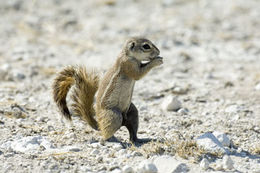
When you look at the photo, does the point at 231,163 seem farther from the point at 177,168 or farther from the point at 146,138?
the point at 146,138

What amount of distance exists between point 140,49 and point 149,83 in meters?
2.23

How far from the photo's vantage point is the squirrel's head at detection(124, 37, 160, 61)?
455cm

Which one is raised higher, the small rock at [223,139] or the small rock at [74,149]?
the small rock at [223,139]

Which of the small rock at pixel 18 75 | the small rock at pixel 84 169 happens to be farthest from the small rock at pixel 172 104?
the small rock at pixel 18 75

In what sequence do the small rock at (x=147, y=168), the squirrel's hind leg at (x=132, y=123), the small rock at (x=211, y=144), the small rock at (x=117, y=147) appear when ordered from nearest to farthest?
1. the small rock at (x=147, y=168)
2. the small rock at (x=211, y=144)
3. the small rock at (x=117, y=147)
4. the squirrel's hind leg at (x=132, y=123)

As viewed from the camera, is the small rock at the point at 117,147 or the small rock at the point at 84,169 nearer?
the small rock at the point at 84,169

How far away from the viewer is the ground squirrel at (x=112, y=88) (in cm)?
444

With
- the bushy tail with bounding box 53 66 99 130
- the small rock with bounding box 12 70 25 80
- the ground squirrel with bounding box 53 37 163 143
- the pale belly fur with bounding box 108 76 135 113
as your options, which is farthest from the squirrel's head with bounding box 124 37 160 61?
the small rock with bounding box 12 70 25 80

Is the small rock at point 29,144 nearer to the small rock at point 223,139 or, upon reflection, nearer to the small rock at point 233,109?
the small rock at point 223,139

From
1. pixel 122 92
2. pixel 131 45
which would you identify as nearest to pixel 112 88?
pixel 122 92

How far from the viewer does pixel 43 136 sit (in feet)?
15.0

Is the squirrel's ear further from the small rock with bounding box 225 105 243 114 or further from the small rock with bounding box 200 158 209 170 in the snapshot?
the small rock with bounding box 225 105 243 114

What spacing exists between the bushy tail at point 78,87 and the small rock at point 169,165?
1076 mm

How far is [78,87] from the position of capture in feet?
15.0
